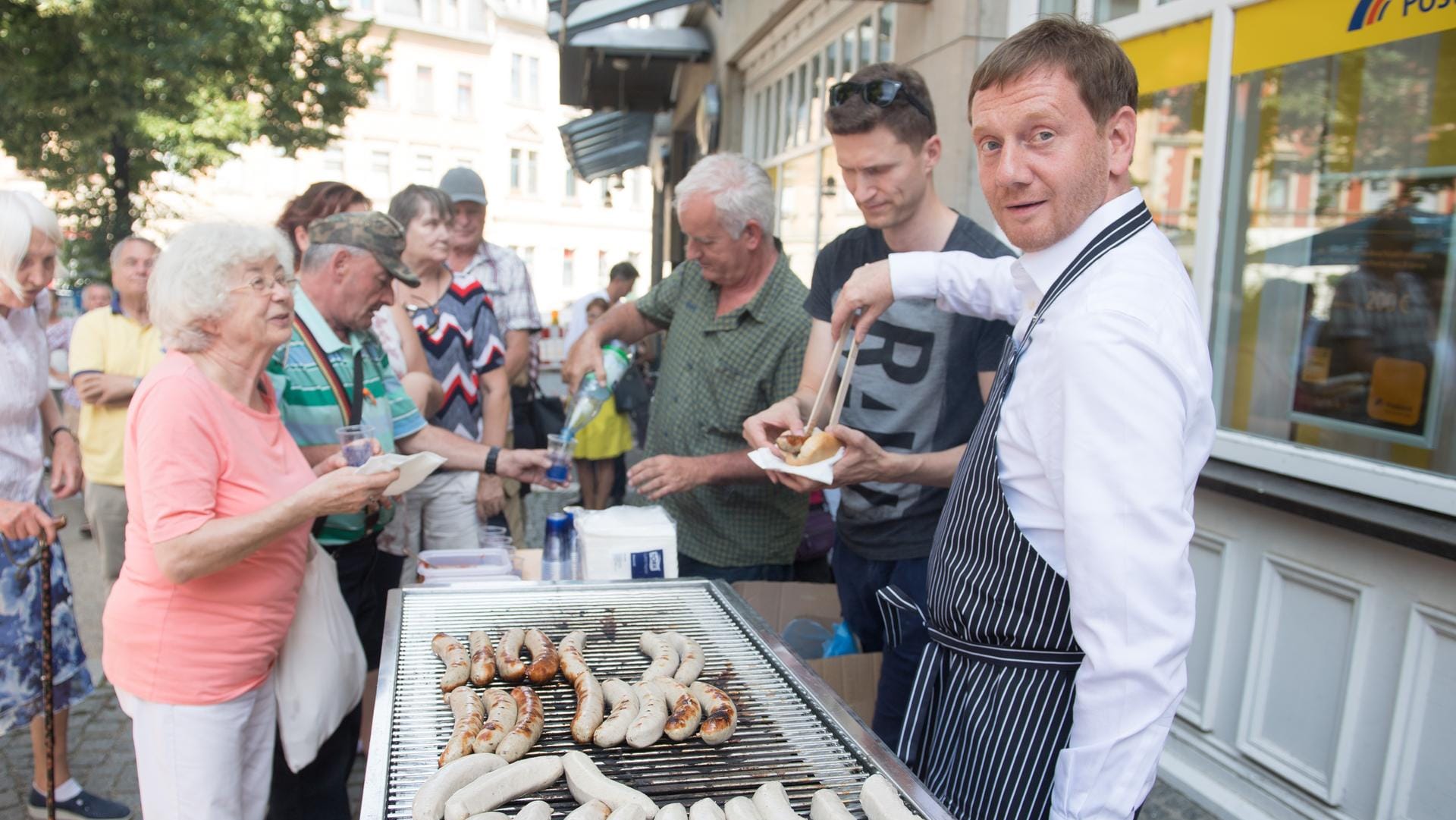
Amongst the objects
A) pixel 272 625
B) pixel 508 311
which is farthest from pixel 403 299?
pixel 272 625

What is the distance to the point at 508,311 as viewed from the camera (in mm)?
5637

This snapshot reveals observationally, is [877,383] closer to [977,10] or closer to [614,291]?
[977,10]

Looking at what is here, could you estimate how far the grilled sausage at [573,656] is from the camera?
6.46ft

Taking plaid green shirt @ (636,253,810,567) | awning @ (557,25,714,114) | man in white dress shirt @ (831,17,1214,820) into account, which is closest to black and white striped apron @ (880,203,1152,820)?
man in white dress shirt @ (831,17,1214,820)

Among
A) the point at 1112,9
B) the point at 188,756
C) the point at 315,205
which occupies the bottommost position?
the point at 188,756

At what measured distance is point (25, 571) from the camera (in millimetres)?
3363

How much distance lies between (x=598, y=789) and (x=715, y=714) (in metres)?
0.31

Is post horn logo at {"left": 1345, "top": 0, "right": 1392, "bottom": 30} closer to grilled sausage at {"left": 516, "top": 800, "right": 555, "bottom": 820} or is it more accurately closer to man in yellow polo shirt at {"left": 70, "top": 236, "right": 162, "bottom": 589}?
grilled sausage at {"left": 516, "top": 800, "right": 555, "bottom": 820}

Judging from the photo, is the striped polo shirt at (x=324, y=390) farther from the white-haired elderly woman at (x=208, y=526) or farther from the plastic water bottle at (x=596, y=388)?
the plastic water bottle at (x=596, y=388)

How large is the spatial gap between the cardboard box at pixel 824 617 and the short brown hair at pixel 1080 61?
1.77 metres

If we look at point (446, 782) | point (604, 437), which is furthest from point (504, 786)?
point (604, 437)

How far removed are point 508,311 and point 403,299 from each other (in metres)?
1.25

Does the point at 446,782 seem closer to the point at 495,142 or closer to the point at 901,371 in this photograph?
the point at 901,371

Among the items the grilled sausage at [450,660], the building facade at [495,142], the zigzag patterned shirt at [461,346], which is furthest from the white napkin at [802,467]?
the building facade at [495,142]
